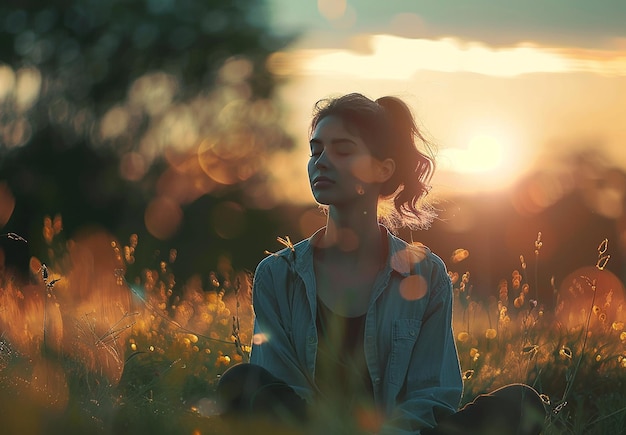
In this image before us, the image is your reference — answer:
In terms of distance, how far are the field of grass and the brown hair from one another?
364mm

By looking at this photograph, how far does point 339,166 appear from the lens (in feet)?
13.3

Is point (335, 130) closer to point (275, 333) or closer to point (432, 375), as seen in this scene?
point (275, 333)

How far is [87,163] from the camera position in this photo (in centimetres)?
2164

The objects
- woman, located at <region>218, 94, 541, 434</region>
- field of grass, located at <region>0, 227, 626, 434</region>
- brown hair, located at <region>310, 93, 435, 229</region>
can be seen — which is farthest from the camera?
brown hair, located at <region>310, 93, 435, 229</region>

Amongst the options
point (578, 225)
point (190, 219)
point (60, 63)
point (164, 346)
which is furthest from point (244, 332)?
point (60, 63)

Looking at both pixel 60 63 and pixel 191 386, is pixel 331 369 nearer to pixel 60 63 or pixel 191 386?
pixel 191 386

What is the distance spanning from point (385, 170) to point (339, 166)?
1.06ft

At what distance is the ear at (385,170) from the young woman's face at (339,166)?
0.02m

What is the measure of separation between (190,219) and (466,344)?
52.9 feet

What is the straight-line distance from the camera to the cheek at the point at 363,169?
408 centimetres

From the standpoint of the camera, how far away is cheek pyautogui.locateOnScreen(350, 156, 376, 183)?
4.08 meters

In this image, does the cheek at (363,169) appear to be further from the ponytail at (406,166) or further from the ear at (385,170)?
the ponytail at (406,166)

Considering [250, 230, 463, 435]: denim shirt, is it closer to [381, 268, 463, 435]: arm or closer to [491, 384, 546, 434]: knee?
[381, 268, 463, 435]: arm

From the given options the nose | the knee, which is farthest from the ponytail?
the knee
